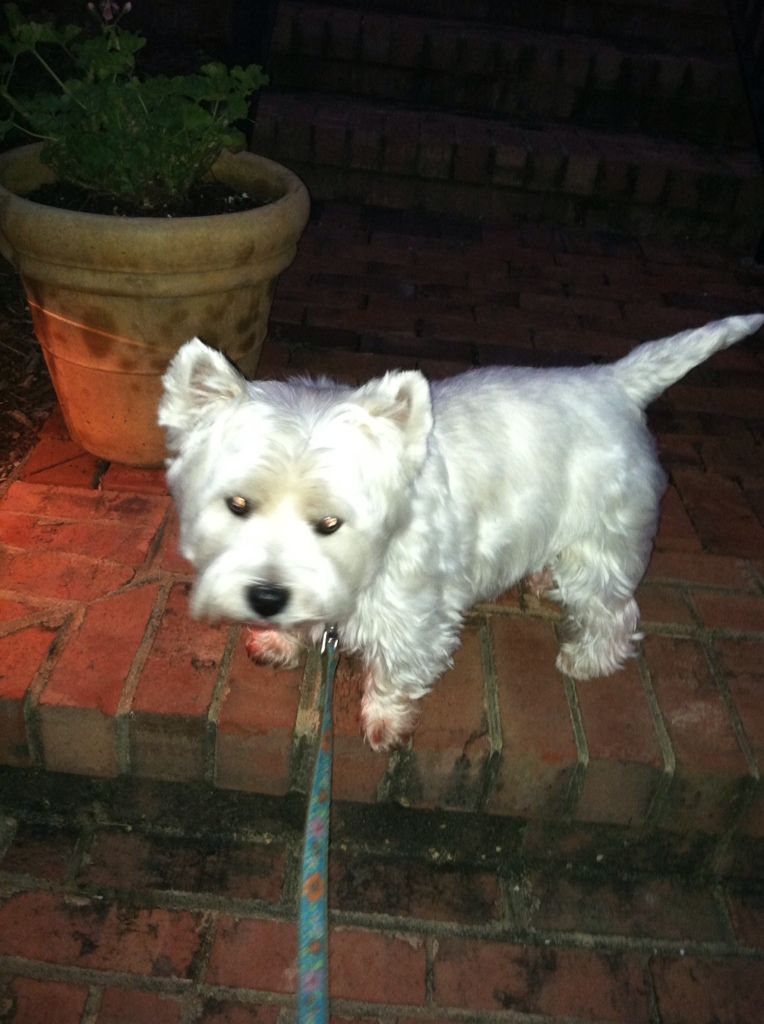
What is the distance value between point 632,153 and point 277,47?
274 cm

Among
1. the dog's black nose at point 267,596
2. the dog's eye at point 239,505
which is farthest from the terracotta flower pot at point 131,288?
the dog's black nose at point 267,596

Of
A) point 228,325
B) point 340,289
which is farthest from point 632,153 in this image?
point 228,325

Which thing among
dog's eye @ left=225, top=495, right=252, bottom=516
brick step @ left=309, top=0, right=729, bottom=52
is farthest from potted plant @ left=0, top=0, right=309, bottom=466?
brick step @ left=309, top=0, right=729, bottom=52

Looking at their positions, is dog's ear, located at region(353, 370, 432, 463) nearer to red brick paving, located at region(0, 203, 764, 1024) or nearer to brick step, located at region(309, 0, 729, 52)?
red brick paving, located at region(0, 203, 764, 1024)

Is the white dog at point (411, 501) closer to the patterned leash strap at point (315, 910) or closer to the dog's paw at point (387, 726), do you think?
the dog's paw at point (387, 726)

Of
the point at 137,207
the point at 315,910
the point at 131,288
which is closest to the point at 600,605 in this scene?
the point at 315,910

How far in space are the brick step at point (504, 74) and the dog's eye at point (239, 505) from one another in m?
5.56

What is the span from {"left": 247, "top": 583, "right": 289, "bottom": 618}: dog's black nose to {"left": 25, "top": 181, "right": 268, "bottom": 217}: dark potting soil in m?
1.60

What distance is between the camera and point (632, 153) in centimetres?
599

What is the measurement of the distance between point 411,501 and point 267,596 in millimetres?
486

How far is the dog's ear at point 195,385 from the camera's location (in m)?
1.95

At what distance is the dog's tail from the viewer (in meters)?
2.41

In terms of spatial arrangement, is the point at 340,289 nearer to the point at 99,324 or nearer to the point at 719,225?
the point at 99,324

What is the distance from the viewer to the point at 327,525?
196 cm
